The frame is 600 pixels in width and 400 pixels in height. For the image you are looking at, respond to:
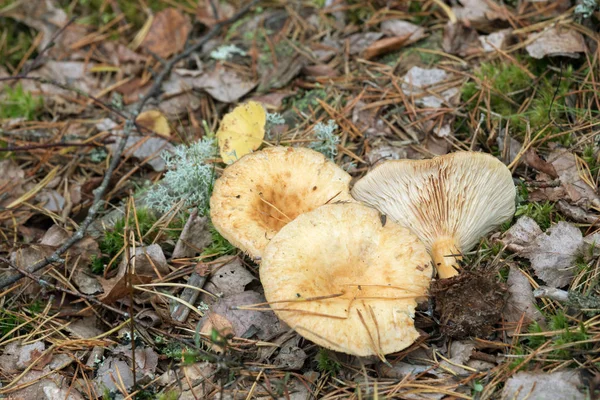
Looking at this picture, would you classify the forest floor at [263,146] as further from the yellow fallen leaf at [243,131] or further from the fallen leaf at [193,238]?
the yellow fallen leaf at [243,131]

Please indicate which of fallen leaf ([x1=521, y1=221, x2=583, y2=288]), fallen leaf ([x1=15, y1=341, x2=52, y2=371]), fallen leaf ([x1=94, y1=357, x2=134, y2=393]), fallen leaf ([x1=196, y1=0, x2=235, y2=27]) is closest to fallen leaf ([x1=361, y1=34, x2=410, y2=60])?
fallen leaf ([x1=196, y1=0, x2=235, y2=27])

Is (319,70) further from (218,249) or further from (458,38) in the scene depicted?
(218,249)

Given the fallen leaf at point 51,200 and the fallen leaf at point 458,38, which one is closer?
the fallen leaf at point 51,200

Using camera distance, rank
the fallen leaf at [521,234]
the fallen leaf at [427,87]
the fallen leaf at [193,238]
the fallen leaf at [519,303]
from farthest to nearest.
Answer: the fallen leaf at [427,87] < the fallen leaf at [193,238] < the fallen leaf at [521,234] < the fallen leaf at [519,303]

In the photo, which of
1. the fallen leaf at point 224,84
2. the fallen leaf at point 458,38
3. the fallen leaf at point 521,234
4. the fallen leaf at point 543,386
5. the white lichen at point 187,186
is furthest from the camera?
the fallen leaf at point 224,84

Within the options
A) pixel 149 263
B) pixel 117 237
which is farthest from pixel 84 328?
pixel 117 237

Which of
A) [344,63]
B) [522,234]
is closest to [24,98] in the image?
[344,63]

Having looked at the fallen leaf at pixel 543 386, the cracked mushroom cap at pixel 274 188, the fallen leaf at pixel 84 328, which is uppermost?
the cracked mushroom cap at pixel 274 188

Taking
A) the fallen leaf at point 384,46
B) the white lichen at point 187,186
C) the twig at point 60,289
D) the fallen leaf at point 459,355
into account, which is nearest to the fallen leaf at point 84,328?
the twig at point 60,289
